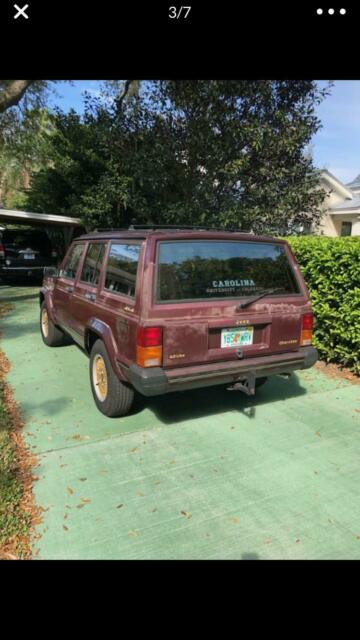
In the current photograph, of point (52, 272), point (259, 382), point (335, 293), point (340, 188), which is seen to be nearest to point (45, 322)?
point (52, 272)

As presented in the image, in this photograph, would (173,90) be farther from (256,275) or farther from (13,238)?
(256,275)

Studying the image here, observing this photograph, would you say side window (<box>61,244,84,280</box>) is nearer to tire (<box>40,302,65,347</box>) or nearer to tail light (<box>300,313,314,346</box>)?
tire (<box>40,302,65,347</box>)

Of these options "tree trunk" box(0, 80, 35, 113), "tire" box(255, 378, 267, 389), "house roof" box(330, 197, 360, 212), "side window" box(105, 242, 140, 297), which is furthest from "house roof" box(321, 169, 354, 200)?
"side window" box(105, 242, 140, 297)

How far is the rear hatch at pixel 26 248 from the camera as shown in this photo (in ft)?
41.9

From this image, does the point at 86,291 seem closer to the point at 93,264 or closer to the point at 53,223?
the point at 93,264

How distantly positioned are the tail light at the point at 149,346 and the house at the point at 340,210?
15518mm

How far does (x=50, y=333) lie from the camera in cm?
646

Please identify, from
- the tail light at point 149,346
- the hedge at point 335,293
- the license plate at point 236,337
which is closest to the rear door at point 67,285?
the tail light at point 149,346

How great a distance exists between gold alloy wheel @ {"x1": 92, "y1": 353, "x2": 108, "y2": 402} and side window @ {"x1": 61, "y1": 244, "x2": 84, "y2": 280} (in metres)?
1.50

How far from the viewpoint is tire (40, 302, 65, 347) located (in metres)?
6.41

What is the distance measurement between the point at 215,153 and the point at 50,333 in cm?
632
